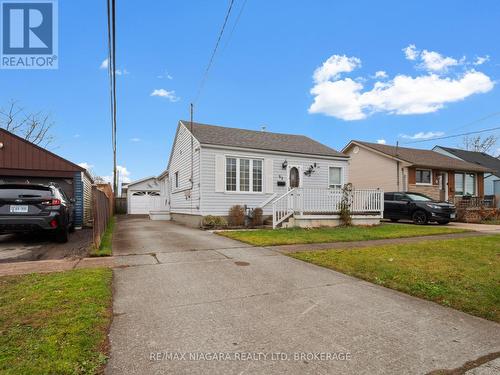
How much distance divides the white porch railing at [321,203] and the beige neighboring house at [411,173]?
8.58 meters

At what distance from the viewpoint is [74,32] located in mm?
9570

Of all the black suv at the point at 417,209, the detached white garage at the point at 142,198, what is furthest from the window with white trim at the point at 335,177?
the detached white garage at the point at 142,198

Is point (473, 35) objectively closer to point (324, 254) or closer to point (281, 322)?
point (324, 254)

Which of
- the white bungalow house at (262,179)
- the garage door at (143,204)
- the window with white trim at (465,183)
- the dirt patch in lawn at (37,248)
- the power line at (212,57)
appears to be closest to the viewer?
the dirt patch in lawn at (37,248)

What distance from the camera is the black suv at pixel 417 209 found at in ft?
51.3

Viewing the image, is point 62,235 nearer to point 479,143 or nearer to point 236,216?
point 236,216

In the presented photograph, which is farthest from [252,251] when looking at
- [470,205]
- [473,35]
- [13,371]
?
[470,205]

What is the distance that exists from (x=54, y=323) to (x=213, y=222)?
9931 mm

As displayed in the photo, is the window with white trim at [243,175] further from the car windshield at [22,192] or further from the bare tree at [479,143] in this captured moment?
the bare tree at [479,143]

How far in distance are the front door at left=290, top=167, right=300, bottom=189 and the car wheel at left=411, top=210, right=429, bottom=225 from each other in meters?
6.34

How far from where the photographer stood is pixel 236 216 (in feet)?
44.4

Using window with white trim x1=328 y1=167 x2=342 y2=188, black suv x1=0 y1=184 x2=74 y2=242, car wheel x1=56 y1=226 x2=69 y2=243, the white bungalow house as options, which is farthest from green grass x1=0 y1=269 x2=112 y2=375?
window with white trim x1=328 y1=167 x2=342 y2=188

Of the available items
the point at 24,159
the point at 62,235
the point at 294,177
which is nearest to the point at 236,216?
the point at 294,177

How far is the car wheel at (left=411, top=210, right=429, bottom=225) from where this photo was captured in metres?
15.9
